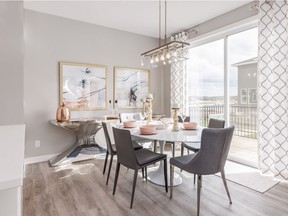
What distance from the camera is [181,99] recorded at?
4.07 metres

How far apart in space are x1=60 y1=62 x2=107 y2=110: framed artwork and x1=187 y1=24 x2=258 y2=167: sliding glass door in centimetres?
202

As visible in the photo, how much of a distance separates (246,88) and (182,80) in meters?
1.28

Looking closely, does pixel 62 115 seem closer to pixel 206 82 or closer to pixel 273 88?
pixel 206 82

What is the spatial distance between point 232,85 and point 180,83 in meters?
1.08

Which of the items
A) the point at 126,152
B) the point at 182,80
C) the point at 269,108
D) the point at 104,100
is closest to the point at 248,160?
the point at 269,108

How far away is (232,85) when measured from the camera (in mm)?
3408

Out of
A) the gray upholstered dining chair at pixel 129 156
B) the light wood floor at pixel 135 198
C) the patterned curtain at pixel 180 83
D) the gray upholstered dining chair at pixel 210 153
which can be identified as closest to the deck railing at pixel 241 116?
the patterned curtain at pixel 180 83

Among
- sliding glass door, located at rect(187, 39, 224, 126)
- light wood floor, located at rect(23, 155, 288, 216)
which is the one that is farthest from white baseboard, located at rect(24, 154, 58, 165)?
sliding glass door, located at rect(187, 39, 224, 126)

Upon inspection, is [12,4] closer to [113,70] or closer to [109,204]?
[109,204]

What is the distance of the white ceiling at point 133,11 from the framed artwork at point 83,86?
0.90 m

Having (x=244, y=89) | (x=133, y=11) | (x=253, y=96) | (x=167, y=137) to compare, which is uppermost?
(x=133, y=11)

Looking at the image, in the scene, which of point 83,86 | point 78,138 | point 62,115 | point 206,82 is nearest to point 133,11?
point 83,86

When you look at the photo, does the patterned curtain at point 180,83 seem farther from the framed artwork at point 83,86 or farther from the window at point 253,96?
the framed artwork at point 83,86

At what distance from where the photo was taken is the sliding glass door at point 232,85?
3.18m
